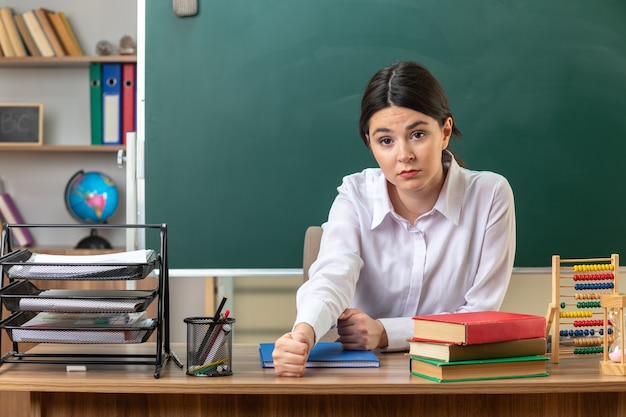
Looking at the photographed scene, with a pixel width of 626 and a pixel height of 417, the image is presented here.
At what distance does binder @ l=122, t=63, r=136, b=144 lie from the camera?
4.05 m

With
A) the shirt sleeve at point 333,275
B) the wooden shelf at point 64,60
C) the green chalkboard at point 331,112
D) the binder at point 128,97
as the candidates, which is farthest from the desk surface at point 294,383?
the wooden shelf at point 64,60

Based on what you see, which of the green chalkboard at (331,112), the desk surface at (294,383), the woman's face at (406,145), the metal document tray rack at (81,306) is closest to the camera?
the desk surface at (294,383)

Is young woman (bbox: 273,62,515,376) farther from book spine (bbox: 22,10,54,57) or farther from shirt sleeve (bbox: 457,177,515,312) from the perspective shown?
book spine (bbox: 22,10,54,57)

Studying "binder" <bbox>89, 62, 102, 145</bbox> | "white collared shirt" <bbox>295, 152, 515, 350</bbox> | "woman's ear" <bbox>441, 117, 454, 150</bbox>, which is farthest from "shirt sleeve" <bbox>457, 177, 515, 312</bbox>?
"binder" <bbox>89, 62, 102, 145</bbox>

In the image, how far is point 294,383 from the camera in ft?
4.49

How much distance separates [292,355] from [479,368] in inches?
13.2

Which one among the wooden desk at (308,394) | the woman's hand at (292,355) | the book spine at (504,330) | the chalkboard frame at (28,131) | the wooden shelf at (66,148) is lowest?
the wooden desk at (308,394)

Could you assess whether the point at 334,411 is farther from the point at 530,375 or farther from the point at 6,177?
the point at 6,177

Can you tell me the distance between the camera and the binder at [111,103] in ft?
13.4

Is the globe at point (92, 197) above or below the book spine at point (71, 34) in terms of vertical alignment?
below

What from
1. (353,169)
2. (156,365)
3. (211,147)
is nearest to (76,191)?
(211,147)

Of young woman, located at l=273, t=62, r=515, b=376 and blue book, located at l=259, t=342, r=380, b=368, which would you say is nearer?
blue book, located at l=259, t=342, r=380, b=368

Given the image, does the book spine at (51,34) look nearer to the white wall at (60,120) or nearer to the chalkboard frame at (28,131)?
the white wall at (60,120)

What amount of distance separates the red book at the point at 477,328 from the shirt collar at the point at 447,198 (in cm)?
54
